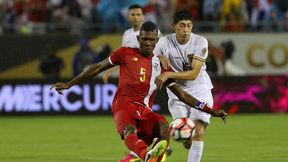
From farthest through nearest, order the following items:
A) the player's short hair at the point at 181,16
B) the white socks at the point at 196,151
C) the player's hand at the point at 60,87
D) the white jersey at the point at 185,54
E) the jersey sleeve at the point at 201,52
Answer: the white jersey at the point at 185,54 → the jersey sleeve at the point at 201,52 → the player's short hair at the point at 181,16 → the white socks at the point at 196,151 → the player's hand at the point at 60,87

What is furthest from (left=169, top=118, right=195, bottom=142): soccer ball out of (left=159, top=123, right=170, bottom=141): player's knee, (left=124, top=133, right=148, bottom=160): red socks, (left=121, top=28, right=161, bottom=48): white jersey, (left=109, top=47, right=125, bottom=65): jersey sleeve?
(left=121, top=28, right=161, bottom=48): white jersey

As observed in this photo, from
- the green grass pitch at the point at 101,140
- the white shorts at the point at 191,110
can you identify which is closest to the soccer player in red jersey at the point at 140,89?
the white shorts at the point at 191,110

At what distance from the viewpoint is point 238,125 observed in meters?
20.3

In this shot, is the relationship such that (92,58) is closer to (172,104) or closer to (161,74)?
(172,104)

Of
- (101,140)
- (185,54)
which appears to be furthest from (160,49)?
(101,140)

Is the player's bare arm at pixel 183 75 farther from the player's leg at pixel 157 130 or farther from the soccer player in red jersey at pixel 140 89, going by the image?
the player's leg at pixel 157 130

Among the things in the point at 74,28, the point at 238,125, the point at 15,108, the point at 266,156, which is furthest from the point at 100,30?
the point at 266,156

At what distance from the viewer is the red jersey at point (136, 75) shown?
34.0 ft

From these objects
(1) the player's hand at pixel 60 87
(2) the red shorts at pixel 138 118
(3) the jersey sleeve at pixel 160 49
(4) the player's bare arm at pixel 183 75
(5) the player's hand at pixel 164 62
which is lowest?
(2) the red shorts at pixel 138 118

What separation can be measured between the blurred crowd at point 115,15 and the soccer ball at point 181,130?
1451 cm

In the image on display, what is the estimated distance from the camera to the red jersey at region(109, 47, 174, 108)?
1038 centimetres

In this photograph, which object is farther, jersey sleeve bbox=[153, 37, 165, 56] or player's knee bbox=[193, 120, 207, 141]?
jersey sleeve bbox=[153, 37, 165, 56]

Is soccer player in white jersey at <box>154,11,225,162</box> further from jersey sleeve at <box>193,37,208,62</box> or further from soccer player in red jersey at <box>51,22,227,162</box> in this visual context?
soccer player in red jersey at <box>51,22,227,162</box>

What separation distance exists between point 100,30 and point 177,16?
14.4 m
